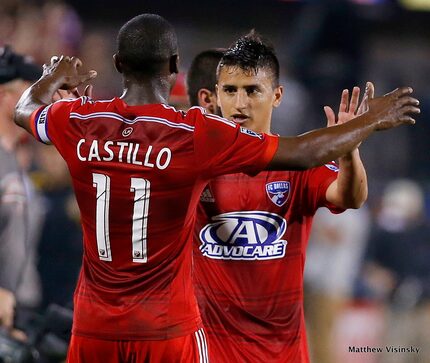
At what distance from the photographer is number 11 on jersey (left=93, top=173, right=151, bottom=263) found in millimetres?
3338

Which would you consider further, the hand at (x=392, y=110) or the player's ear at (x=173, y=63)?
the player's ear at (x=173, y=63)

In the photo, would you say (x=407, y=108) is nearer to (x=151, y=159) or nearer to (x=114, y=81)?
(x=151, y=159)

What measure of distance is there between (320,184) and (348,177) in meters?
0.23

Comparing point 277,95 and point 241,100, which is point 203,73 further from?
point 241,100

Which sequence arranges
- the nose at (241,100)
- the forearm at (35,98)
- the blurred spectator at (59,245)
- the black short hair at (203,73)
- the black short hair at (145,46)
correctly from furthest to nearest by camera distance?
the blurred spectator at (59,245) < the black short hair at (203,73) < the nose at (241,100) < the forearm at (35,98) < the black short hair at (145,46)

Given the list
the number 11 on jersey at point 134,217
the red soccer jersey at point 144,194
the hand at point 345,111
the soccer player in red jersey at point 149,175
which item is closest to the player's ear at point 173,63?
the soccer player in red jersey at point 149,175

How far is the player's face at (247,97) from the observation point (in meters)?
4.20

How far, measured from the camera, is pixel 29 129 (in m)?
3.54

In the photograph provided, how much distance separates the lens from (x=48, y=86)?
12.1ft

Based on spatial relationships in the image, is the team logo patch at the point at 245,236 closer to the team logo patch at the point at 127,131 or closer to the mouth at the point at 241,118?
the mouth at the point at 241,118

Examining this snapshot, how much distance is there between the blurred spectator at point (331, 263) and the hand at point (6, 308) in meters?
3.10

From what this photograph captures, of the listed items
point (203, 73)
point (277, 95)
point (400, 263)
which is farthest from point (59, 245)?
point (277, 95)

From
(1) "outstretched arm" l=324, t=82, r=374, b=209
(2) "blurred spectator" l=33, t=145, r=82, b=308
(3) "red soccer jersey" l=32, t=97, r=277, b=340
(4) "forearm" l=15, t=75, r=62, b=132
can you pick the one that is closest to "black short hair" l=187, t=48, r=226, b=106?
(1) "outstretched arm" l=324, t=82, r=374, b=209

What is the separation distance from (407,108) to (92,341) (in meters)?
1.37
